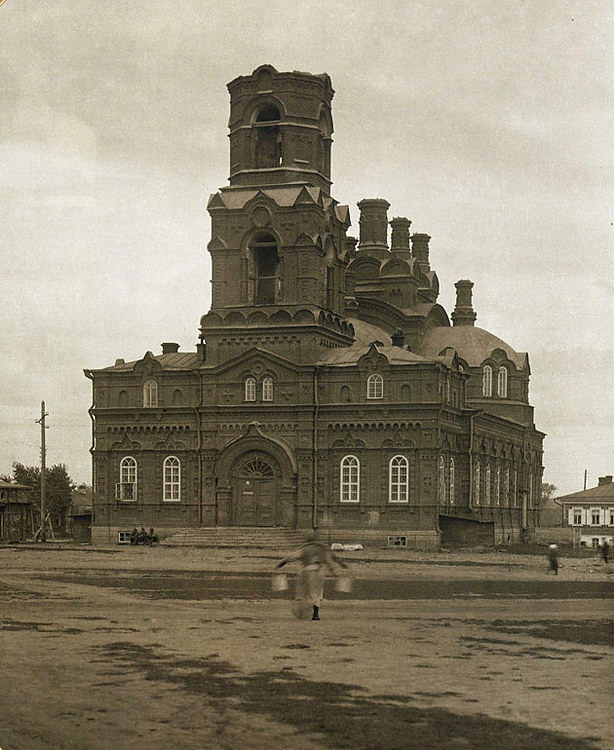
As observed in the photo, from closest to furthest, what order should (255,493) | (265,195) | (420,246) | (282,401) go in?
(282,401) → (255,493) → (265,195) → (420,246)

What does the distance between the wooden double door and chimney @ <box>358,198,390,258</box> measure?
2058 centimetres

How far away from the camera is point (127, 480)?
170ft

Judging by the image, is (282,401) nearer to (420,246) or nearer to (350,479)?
(350,479)

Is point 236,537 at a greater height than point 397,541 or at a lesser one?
greater

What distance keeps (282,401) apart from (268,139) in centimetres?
1021

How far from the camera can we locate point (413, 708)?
40.5ft

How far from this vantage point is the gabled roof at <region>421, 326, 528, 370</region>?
212 feet

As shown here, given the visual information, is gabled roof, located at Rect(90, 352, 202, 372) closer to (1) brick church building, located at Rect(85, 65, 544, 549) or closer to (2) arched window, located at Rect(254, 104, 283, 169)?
(1) brick church building, located at Rect(85, 65, 544, 549)

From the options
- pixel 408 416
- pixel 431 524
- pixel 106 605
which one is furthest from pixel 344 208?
pixel 106 605

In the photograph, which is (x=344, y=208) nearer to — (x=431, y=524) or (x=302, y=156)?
(x=302, y=156)

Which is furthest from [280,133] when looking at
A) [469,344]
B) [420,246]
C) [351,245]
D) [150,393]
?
[420,246]

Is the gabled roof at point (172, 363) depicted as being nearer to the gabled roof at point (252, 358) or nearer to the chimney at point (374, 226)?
the gabled roof at point (252, 358)

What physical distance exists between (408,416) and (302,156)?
1074 cm

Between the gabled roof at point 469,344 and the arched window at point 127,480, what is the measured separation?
18546 mm
